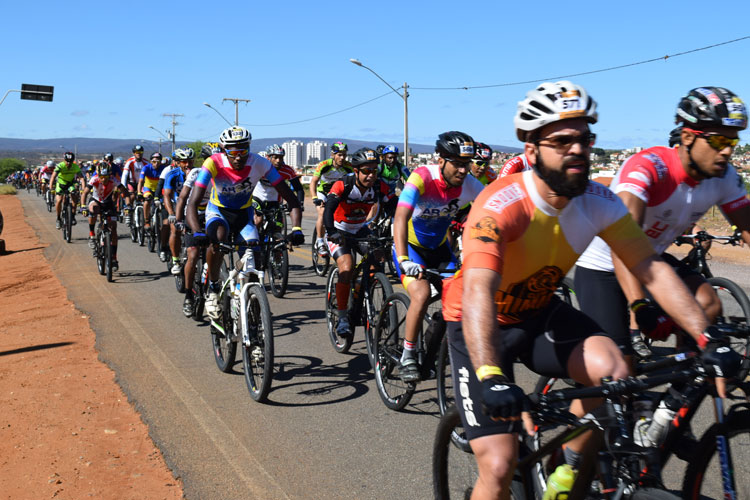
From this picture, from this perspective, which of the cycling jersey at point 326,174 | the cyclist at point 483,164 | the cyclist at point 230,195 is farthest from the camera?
the cycling jersey at point 326,174

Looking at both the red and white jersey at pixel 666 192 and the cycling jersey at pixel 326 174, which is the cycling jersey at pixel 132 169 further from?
the red and white jersey at pixel 666 192

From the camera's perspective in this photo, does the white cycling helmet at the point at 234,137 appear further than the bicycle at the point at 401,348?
Yes

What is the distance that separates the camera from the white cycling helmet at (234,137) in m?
7.70

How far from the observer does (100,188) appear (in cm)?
1481

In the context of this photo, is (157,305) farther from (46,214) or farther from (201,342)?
(46,214)

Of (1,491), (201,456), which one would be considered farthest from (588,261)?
(1,491)

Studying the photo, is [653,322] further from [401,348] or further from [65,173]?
[65,173]

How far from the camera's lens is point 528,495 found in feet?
10.2

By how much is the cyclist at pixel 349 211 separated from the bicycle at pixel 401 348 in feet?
3.82

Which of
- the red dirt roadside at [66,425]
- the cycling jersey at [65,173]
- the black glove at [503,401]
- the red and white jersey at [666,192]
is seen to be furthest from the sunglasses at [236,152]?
the cycling jersey at [65,173]

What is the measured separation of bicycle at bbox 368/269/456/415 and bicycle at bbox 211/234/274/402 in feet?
2.93

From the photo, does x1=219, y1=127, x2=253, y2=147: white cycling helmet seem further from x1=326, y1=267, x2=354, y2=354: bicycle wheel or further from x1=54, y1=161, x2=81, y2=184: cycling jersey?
x1=54, y1=161, x2=81, y2=184: cycling jersey

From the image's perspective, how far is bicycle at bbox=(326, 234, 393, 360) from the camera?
23.0 feet

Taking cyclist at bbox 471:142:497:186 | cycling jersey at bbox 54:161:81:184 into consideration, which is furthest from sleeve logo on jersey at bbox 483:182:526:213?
cycling jersey at bbox 54:161:81:184
